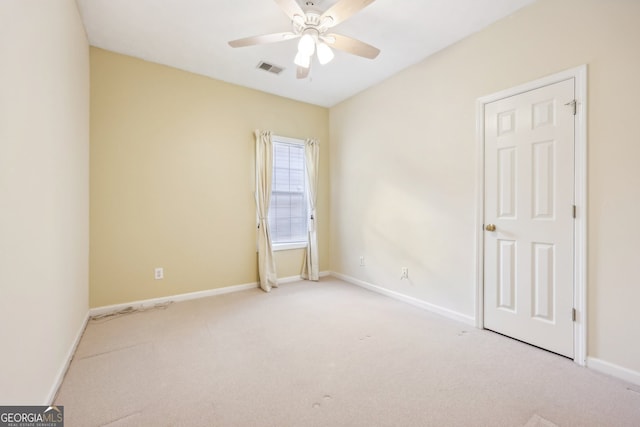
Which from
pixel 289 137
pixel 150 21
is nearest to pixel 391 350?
pixel 289 137

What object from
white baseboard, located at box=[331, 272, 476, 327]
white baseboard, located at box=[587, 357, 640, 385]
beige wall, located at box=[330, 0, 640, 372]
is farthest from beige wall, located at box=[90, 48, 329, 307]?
white baseboard, located at box=[587, 357, 640, 385]

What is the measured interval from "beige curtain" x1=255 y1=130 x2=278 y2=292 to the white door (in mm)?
2693

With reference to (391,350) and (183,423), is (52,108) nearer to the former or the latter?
(183,423)

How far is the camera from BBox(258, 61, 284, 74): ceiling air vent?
3.20 metres

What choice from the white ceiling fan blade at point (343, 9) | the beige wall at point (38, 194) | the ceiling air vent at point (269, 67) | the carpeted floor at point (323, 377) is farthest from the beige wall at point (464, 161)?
the beige wall at point (38, 194)

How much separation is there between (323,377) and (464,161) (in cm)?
239

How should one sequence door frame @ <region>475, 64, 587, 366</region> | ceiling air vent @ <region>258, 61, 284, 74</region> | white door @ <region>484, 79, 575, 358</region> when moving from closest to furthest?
1. door frame @ <region>475, 64, 587, 366</region>
2. white door @ <region>484, 79, 575, 358</region>
3. ceiling air vent @ <region>258, 61, 284, 74</region>

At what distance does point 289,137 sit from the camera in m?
4.22

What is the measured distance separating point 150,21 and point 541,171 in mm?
3714

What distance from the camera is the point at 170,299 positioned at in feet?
10.9

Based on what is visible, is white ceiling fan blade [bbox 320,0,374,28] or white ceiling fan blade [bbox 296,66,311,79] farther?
white ceiling fan blade [bbox 296,66,311,79]

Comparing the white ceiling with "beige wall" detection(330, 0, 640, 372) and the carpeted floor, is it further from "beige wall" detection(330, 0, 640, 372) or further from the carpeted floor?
the carpeted floor

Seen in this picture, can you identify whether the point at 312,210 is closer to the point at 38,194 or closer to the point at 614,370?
the point at 38,194

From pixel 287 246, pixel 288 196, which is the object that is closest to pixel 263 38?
pixel 288 196
